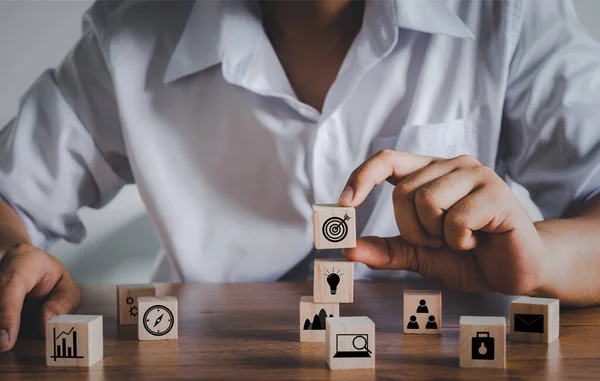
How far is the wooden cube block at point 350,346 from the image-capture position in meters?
0.75

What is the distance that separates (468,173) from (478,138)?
564 millimetres

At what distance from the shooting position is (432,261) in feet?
3.63

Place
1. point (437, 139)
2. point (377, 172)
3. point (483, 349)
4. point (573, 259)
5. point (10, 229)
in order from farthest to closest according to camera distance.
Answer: point (437, 139) → point (10, 229) → point (573, 259) → point (377, 172) → point (483, 349)

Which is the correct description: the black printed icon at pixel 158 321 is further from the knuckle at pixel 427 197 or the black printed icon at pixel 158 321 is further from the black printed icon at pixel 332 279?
the knuckle at pixel 427 197

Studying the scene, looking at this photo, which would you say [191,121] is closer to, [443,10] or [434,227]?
[443,10]

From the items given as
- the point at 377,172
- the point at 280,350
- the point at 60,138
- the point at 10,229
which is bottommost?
the point at 280,350

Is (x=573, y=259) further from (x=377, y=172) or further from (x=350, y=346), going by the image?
(x=350, y=346)

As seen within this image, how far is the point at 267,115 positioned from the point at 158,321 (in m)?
0.70

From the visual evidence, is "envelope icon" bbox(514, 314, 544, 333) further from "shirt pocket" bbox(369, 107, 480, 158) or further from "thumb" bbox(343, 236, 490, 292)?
"shirt pocket" bbox(369, 107, 480, 158)

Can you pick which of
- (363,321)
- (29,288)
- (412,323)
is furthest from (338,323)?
(29,288)

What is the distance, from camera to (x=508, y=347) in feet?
2.76

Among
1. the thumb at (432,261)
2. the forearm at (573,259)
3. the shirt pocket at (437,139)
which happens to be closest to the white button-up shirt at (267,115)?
the shirt pocket at (437,139)

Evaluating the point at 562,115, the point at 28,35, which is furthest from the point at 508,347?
the point at 28,35

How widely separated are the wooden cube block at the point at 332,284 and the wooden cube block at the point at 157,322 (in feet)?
0.65
